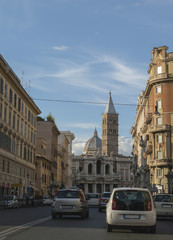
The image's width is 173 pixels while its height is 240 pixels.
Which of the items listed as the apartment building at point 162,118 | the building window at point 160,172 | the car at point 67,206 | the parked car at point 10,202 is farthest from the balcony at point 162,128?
the car at point 67,206

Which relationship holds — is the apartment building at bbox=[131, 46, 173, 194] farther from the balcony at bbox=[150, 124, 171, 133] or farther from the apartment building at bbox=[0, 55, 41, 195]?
the apartment building at bbox=[0, 55, 41, 195]

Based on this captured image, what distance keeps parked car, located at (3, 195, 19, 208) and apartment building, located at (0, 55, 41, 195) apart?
20.3 ft

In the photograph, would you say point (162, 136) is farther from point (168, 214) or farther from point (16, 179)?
point (168, 214)

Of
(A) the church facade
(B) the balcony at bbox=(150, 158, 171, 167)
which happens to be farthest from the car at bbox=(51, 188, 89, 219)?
(A) the church facade

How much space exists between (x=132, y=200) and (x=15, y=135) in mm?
39428

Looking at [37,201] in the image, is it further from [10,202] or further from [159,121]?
[159,121]

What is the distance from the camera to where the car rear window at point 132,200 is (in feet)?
42.3

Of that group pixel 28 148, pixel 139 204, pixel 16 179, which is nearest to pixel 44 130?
pixel 28 148

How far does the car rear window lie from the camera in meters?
12.9

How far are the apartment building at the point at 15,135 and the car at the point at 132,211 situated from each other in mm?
32377

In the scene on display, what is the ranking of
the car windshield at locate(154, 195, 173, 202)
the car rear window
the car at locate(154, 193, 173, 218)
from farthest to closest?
the car windshield at locate(154, 195, 173, 202), the car at locate(154, 193, 173, 218), the car rear window

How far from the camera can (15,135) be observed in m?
51.1

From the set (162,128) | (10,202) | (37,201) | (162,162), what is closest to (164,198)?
(10,202)

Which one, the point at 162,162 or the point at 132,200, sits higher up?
the point at 162,162
